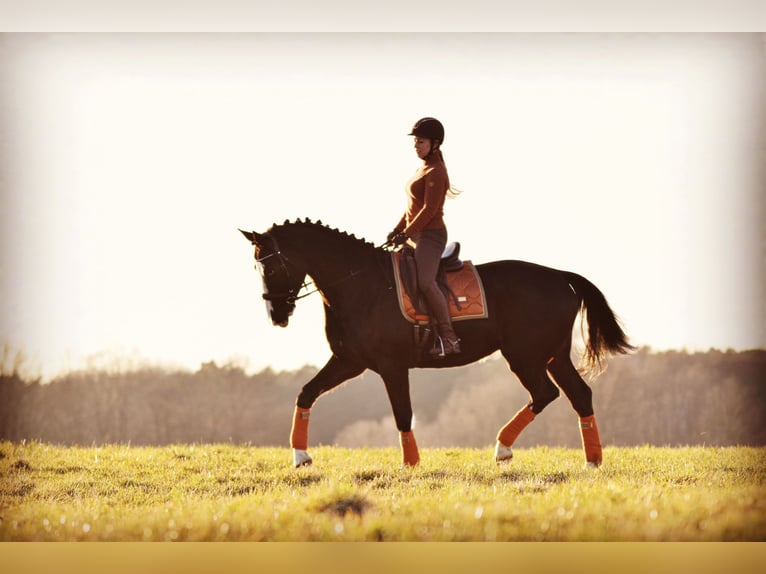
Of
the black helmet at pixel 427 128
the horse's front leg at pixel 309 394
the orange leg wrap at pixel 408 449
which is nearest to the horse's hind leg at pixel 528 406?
the orange leg wrap at pixel 408 449

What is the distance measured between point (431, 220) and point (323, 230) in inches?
37.0

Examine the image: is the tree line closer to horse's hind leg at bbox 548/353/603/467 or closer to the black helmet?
horse's hind leg at bbox 548/353/603/467

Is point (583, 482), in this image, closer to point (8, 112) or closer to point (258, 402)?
point (258, 402)

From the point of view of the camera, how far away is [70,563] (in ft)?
18.3

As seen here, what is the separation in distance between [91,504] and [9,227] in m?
Result: 2.49

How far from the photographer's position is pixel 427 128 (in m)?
6.65

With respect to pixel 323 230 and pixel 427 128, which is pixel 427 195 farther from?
pixel 323 230

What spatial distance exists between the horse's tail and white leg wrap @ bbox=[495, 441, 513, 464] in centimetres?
108

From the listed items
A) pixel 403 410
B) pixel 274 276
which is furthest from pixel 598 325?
pixel 274 276

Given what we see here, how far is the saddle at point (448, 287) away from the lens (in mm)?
6754

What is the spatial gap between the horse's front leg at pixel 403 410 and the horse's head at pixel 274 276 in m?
1.00

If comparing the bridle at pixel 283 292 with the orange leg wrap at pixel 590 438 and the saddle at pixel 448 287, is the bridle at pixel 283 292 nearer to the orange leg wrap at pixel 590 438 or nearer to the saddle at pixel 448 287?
the saddle at pixel 448 287

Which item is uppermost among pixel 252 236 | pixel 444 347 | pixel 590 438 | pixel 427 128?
pixel 427 128

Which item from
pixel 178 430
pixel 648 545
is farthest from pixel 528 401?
pixel 178 430
